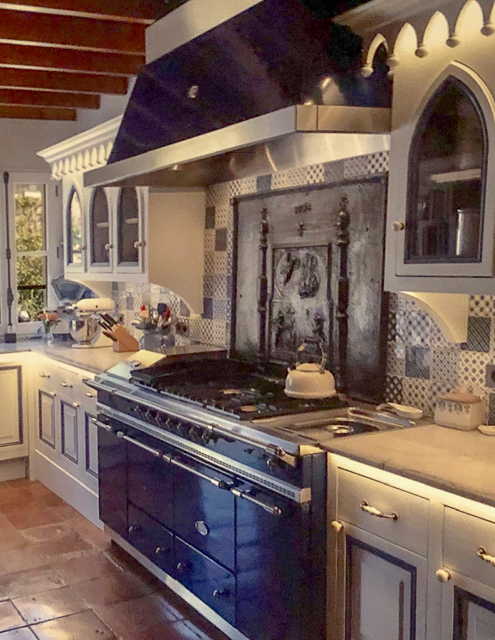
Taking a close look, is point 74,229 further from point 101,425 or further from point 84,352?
point 101,425

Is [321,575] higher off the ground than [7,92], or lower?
lower

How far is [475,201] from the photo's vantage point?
1942 mm

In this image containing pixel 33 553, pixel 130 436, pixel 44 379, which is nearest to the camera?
pixel 130 436

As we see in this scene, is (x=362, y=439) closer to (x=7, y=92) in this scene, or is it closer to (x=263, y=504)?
(x=263, y=504)

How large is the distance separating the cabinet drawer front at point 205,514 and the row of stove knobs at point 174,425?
12 centimetres

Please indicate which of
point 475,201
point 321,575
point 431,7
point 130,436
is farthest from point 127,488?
point 431,7

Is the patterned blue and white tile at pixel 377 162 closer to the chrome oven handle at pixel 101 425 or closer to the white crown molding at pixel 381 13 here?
the white crown molding at pixel 381 13

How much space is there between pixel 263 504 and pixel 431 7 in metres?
1.58

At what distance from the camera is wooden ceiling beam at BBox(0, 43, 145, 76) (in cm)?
371

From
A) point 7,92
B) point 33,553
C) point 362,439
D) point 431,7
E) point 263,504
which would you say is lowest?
point 33,553

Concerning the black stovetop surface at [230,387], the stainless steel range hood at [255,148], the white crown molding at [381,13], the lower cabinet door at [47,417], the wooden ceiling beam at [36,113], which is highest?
the wooden ceiling beam at [36,113]

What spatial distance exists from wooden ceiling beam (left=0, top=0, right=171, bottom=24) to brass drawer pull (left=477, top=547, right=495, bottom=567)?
2.62m

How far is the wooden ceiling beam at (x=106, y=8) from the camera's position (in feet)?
9.70

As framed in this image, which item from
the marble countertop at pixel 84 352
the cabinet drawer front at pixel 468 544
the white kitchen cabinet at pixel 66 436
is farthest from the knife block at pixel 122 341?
the cabinet drawer front at pixel 468 544
